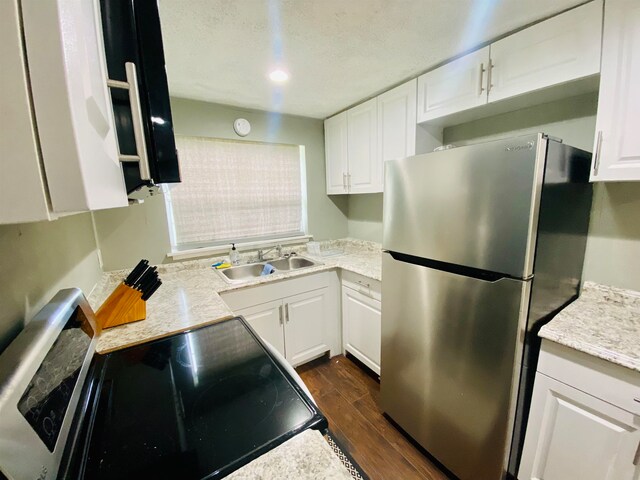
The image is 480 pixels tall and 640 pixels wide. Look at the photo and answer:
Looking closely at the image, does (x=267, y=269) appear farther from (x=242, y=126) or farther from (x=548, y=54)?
(x=548, y=54)

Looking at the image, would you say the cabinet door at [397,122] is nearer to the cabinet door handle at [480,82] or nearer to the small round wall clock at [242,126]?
the cabinet door handle at [480,82]

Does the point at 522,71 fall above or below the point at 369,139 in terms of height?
above

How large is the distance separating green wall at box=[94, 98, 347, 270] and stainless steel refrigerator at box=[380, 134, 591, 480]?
1.32 m

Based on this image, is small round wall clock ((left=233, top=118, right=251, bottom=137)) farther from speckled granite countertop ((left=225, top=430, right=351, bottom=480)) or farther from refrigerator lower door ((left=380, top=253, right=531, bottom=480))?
speckled granite countertop ((left=225, top=430, right=351, bottom=480))

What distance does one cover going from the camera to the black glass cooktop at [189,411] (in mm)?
533

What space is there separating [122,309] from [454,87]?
6.72 feet

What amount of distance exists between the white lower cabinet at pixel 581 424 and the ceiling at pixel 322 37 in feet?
4.79

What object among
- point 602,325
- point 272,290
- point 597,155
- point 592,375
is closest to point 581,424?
point 592,375

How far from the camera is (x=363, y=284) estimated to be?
1.95 metres

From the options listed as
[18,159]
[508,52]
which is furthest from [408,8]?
[18,159]

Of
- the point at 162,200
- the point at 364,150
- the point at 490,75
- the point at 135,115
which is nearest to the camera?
the point at 135,115

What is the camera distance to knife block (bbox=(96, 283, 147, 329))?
3.60ft

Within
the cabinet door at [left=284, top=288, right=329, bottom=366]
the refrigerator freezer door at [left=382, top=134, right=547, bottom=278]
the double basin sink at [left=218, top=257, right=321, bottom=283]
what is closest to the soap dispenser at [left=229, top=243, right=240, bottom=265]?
the double basin sink at [left=218, top=257, right=321, bottom=283]

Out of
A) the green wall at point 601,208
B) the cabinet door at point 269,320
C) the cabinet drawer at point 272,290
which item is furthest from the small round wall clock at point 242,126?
the green wall at point 601,208
